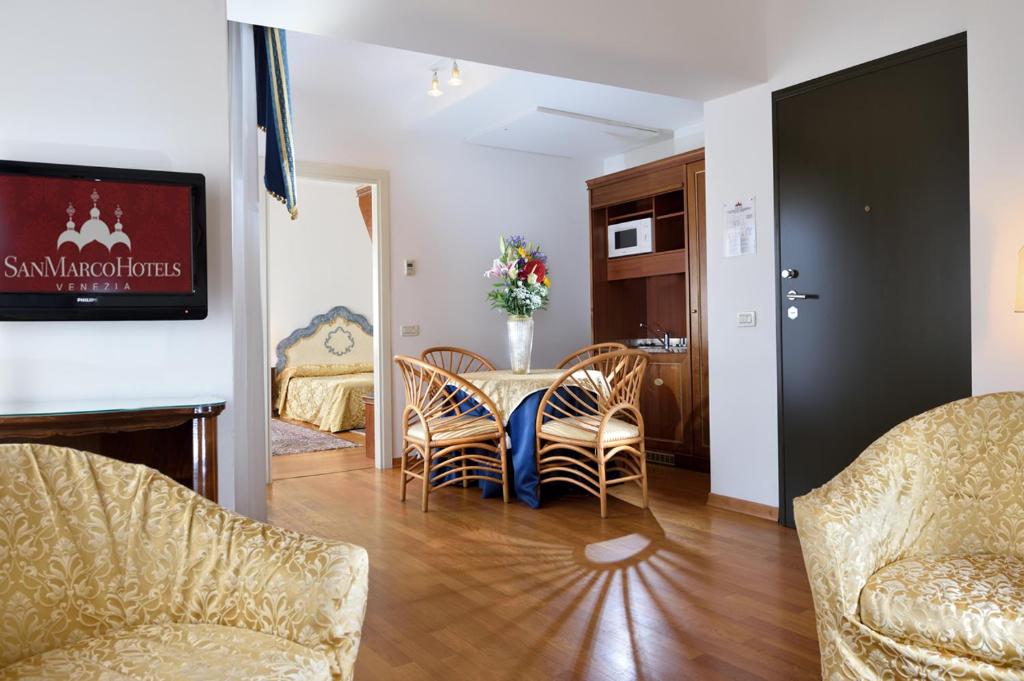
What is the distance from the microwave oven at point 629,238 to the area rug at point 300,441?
9.41ft

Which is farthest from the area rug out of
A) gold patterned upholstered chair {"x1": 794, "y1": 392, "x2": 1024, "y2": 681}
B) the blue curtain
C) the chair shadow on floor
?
gold patterned upholstered chair {"x1": 794, "y1": 392, "x2": 1024, "y2": 681}

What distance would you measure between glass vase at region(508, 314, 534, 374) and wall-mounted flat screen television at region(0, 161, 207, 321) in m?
2.41

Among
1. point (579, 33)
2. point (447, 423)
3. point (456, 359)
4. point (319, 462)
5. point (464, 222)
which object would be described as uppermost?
point (579, 33)

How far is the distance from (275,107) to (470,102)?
6.28 feet

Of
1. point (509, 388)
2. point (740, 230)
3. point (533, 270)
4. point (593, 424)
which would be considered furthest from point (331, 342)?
point (740, 230)

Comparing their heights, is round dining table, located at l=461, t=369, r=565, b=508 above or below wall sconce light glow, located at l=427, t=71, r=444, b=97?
Answer: below

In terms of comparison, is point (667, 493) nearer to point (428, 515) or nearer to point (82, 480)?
point (428, 515)

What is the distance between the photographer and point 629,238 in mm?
5906

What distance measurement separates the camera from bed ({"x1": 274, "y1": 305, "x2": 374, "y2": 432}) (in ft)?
24.4

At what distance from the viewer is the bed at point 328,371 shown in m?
7.44

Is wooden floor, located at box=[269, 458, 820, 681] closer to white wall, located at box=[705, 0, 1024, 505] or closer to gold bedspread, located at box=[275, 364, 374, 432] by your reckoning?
white wall, located at box=[705, 0, 1024, 505]

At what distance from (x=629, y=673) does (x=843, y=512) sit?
0.78m

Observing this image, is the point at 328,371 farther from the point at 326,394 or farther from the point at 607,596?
the point at 607,596

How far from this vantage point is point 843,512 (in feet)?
5.97
